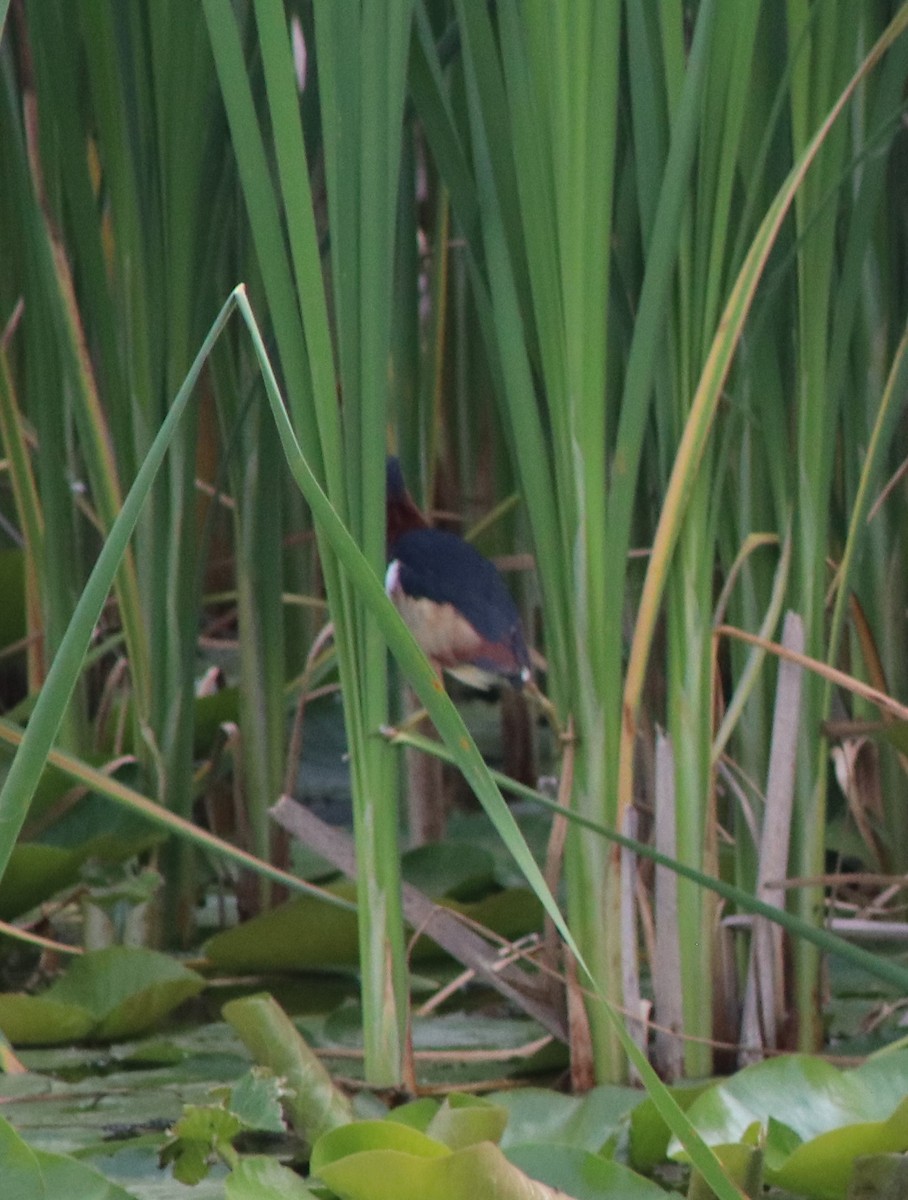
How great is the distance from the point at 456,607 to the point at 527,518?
0.18 m

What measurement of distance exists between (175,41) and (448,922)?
85 centimetres

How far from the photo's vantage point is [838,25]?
4.56ft

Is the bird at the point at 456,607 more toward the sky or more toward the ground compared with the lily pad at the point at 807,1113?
more toward the sky

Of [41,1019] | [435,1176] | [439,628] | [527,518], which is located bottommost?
[41,1019]

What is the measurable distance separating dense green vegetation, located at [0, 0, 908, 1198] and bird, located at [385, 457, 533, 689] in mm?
154

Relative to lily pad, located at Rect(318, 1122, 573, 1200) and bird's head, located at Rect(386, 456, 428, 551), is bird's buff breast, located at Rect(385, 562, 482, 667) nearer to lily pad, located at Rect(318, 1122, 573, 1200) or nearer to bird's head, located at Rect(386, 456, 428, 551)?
bird's head, located at Rect(386, 456, 428, 551)

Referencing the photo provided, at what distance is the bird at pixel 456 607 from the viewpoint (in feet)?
5.67

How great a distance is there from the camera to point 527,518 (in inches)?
63.1

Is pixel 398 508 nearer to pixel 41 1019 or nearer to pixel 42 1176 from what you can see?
pixel 41 1019

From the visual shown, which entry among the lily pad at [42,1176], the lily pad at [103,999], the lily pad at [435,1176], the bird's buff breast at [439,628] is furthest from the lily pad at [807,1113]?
the bird's buff breast at [439,628]

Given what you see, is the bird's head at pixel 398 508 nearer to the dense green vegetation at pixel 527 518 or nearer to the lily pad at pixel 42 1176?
the dense green vegetation at pixel 527 518

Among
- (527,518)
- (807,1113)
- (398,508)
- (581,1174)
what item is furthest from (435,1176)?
(398,508)

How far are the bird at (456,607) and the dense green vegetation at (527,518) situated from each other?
0.51 feet

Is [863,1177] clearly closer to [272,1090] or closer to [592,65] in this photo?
[272,1090]
